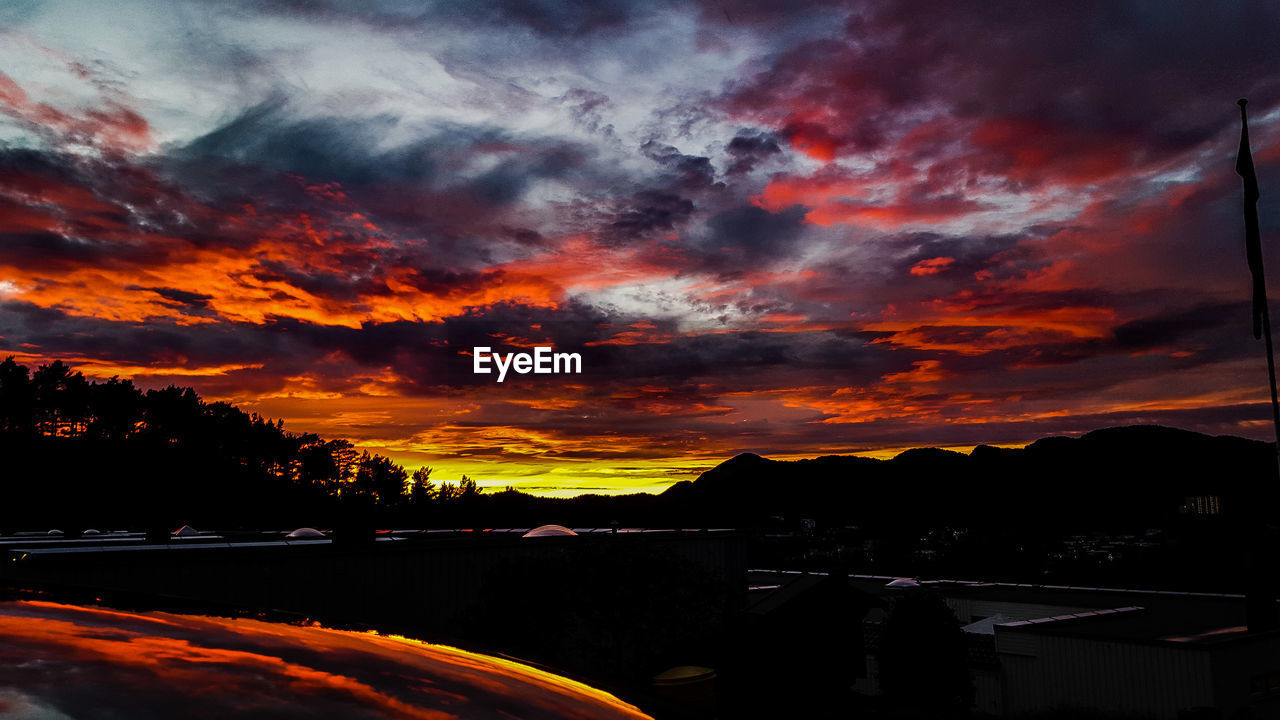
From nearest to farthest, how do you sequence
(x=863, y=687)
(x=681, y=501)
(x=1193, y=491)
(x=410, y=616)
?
(x=410, y=616)
(x=863, y=687)
(x=1193, y=491)
(x=681, y=501)

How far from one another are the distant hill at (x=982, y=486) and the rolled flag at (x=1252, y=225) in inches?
3403

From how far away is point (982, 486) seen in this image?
115m

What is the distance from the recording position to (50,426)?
81625mm

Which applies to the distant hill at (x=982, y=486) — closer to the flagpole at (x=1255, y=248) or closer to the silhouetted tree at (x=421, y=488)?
the silhouetted tree at (x=421, y=488)

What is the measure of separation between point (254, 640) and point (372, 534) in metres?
27.0

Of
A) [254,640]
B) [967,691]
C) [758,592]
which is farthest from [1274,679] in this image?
[254,640]

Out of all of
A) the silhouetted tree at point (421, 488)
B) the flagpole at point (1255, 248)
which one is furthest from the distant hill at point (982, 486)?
the flagpole at point (1255, 248)

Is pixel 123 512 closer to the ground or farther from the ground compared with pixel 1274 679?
farther from the ground

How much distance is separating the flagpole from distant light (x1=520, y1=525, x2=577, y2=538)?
68.4 ft

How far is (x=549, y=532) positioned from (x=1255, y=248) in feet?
75.8

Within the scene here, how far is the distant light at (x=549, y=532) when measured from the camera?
27830mm

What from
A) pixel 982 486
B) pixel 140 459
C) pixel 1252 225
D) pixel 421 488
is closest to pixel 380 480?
pixel 421 488

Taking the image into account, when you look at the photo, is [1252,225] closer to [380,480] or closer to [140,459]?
[140,459]

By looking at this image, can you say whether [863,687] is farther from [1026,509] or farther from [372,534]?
[1026,509]
